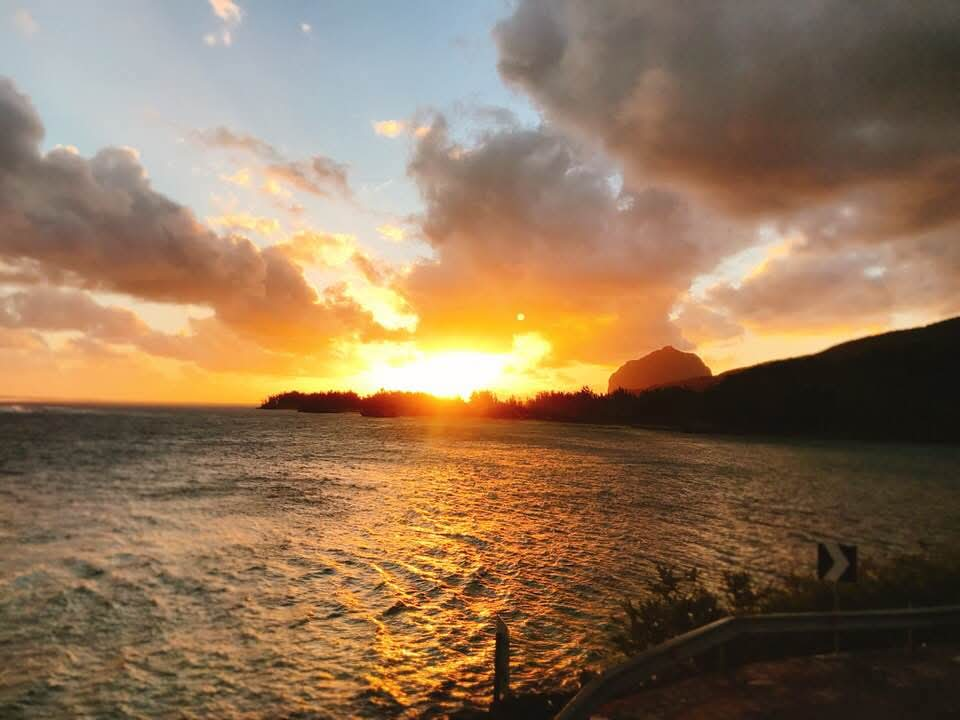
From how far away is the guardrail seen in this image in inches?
307

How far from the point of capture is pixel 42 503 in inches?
1400

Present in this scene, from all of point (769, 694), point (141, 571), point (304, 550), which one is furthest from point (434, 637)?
point (141, 571)

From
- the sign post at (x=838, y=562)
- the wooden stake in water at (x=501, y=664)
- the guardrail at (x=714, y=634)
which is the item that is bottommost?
the wooden stake in water at (x=501, y=664)

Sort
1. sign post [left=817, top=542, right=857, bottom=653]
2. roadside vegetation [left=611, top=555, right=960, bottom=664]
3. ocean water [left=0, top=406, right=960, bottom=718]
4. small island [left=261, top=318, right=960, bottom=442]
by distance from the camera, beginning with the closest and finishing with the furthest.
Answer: sign post [left=817, top=542, right=857, bottom=653] → roadside vegetation [left=611, top=555, right=960, bottom=664] → ocean water [left=0, top=406, right=960, bottom=718] → small island [left=261, top=318, right=960, bottom=442]

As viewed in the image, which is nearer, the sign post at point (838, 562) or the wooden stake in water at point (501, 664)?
the sign post at point (838, 562)

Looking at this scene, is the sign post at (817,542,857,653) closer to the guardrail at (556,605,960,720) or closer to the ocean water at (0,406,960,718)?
the guardrail at (556,605,960,720)

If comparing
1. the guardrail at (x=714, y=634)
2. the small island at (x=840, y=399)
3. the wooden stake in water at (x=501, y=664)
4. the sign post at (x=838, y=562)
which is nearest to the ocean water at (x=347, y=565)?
the wooden stake in water at (x=501, y=664)

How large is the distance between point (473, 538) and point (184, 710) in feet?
59.0

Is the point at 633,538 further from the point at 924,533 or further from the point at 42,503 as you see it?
the point at 42,503

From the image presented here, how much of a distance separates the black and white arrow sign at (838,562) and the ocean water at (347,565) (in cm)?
644

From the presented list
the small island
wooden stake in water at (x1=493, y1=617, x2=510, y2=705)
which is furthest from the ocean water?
the small island

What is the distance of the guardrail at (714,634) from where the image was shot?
25.6 feet

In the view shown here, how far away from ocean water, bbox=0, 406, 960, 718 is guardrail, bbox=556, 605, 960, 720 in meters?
5.70

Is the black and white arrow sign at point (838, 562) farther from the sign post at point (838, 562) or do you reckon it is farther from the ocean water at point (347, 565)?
the ocean water at point (347, 565)
